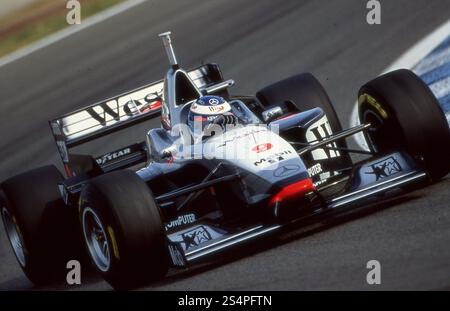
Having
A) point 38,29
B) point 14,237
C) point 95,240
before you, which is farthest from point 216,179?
point 38,29

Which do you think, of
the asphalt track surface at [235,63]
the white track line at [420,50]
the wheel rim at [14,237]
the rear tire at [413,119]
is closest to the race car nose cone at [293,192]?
the asphalt track surface at [235,63]

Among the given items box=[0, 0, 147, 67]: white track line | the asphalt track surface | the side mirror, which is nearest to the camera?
the asphalt track surface

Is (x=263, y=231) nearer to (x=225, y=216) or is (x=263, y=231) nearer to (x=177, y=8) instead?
(x=225, y=216)

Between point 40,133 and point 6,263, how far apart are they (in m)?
4.39

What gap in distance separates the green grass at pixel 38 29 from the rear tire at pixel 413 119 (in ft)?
34.4

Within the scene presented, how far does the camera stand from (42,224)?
9.45 m

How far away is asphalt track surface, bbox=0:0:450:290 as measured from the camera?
27.5 ft

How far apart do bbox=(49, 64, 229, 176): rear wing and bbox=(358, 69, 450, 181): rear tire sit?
1871mm

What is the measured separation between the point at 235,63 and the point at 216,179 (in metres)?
7.36

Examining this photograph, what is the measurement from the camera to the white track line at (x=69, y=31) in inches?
724

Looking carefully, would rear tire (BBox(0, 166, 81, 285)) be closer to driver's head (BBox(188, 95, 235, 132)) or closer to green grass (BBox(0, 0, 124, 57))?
driver's head (BBox(188, 95, 235, 132))

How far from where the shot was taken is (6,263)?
1073cm

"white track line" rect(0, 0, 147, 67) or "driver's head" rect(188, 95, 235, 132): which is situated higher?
"white track line" rect(0, 0, 147, 67)

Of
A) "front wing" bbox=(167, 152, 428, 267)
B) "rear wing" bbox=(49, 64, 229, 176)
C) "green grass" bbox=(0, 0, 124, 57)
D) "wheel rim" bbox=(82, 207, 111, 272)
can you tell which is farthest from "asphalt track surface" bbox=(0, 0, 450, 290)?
"rear wing" bbox=(49, 64, 229, 176)
